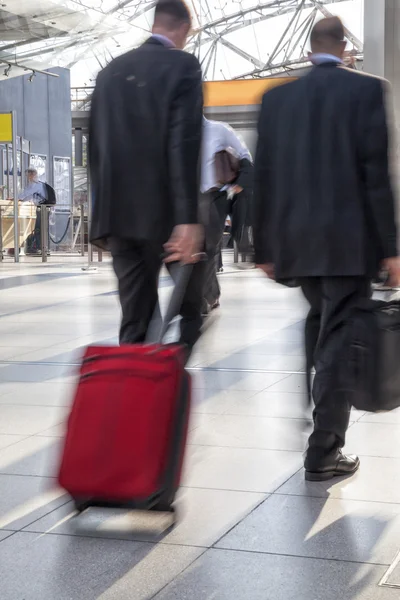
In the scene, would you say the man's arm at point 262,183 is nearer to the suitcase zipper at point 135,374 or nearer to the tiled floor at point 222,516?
the tiled floor at point 222,516

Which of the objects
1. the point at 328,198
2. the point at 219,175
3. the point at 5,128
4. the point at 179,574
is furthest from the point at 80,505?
the point at 5,128

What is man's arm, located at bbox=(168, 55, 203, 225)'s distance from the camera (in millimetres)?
3461

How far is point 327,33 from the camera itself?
12.4ft

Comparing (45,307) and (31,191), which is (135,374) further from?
(31,191)

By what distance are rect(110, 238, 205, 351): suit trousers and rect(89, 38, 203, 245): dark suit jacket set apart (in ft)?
0.36

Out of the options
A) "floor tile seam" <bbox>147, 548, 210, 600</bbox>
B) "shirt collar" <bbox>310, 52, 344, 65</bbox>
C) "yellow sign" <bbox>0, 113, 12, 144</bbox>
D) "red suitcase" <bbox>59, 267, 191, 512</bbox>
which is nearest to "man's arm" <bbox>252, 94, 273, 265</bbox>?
"shirt collar" <bbox>310, 52, 344, 65</bbox>

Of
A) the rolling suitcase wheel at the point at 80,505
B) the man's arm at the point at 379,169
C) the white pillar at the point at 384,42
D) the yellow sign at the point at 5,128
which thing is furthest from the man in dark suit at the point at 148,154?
the yellow sign at the point at 5,128

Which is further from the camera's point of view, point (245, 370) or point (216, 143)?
point (216, 143)

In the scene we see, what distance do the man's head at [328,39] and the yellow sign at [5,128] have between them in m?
17.0

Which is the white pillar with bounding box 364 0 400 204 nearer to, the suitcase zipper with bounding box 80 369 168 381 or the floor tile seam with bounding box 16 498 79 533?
the floor tile seam with bounding box 16 498 79 533

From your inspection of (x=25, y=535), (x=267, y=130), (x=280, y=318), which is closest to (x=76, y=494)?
(x=25, y=535)

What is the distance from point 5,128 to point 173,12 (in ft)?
56.2

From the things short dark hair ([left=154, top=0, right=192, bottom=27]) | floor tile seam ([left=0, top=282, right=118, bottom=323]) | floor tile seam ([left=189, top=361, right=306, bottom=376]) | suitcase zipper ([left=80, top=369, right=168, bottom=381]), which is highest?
short dark hair ([left=154, top=0, right=192, bottom=27])

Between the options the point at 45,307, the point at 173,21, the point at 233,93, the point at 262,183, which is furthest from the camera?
the point at 233,93
